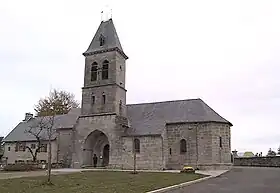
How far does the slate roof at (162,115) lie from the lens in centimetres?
3928

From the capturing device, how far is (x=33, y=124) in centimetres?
5181

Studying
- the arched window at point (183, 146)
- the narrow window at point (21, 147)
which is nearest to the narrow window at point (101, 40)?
the arched window at point (183, 146)

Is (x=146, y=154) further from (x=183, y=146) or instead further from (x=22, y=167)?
(x=22, y=167)

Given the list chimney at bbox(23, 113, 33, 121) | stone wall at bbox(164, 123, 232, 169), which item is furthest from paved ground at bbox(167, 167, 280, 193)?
chimney at bbox(23, 113, 33, 121)

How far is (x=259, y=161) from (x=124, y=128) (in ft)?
63.8

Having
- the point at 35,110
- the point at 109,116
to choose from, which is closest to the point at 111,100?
the point at 109,116

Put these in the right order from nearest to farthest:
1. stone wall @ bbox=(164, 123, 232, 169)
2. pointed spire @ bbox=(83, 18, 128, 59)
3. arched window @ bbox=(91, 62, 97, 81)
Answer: stone wall @ bbox=(164, 123, 232, 169), pointed spire @ bbox=(83, 18, 128, 59), arched window @ bbox=(91, 62, 97, 81)

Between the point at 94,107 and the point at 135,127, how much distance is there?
5.82m

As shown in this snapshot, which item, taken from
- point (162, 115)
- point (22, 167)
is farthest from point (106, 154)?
point (22, 167)

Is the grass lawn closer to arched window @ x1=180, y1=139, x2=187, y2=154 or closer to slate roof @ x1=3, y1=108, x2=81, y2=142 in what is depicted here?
arched window @ x1=180, y1=139, x2=187, y2=154

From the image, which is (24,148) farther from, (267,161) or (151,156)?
(267,161)

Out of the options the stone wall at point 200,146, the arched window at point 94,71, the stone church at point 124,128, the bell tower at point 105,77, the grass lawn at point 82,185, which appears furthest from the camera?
the arched window at point 94,71

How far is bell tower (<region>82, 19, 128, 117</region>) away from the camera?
41312 mm

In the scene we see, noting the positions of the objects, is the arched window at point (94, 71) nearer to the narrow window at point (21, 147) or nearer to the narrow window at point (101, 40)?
the narrow window at point (101, 40)
